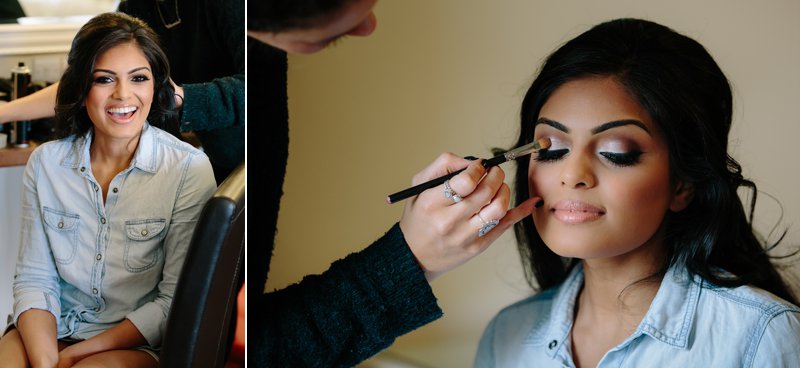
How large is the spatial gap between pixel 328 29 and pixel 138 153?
22 cm

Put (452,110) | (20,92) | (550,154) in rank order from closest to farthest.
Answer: (20,92) < (550,154) < (452,110)

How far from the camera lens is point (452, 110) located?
0.93 meters

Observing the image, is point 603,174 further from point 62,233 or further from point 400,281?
point 62,233

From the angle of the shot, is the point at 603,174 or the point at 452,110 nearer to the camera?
the point at 603,174

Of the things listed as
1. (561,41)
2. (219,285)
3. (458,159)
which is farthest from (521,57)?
(219,285)

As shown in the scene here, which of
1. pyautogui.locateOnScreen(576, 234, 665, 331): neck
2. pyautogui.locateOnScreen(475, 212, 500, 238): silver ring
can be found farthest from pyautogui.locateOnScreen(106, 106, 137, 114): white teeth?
pyautogui.locateOnScreen(576, 234, 665, 331): neck

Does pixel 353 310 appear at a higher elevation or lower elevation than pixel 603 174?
lower

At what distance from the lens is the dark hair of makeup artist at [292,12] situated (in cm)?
70

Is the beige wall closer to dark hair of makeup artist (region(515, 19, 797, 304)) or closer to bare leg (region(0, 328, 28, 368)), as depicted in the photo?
dark hair of makeup artist (region(515, 19, 797, 304))

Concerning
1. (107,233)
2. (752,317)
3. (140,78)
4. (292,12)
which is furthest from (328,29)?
(752,317)

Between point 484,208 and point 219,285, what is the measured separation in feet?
0.92

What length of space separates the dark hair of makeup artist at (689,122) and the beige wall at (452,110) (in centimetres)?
2

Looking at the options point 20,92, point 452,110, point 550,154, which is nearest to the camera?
point 20,92

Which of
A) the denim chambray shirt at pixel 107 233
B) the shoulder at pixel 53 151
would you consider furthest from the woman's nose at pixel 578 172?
the shoulder at pixel 53 151
